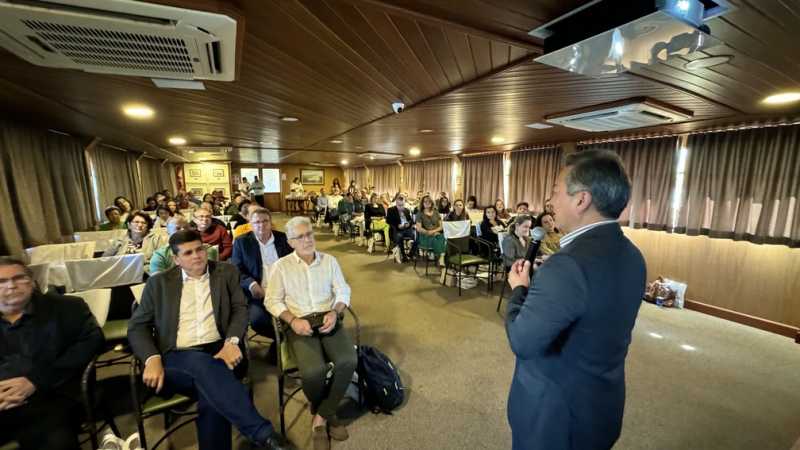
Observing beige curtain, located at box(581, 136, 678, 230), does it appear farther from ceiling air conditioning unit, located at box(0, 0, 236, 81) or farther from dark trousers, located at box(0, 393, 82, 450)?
dark trousers, located at box(0, 393, 82, 450)

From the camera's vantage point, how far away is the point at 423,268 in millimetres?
5676

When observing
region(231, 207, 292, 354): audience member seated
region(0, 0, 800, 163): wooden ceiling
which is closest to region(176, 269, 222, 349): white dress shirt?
region(231, 207, 292, 354): audience member seated

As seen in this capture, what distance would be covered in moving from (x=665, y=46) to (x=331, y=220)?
27.2ft

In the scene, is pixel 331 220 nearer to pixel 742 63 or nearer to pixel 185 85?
pixel 185 85

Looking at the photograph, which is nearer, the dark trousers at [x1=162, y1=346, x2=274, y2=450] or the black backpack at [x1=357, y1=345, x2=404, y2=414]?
the dark trousers at [x1=162, y1=346, x2=274, y2=450]

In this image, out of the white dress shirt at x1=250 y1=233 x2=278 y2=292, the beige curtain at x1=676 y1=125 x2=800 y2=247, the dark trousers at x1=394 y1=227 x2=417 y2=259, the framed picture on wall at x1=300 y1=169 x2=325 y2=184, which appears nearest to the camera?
the white dress shirt at x1=250 y1=233 x2=278 y2=292

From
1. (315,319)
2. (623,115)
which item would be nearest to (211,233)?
(315,319)

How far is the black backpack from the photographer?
2.09 m

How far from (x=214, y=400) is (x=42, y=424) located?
0.67 meters

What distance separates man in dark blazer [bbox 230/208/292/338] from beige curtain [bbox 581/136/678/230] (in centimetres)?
505

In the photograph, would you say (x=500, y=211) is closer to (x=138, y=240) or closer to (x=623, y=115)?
(x=623, y=115)

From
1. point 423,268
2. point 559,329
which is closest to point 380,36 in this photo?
point 559,329

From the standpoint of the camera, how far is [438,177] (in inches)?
356

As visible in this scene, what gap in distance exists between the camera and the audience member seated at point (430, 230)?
17.2ft
